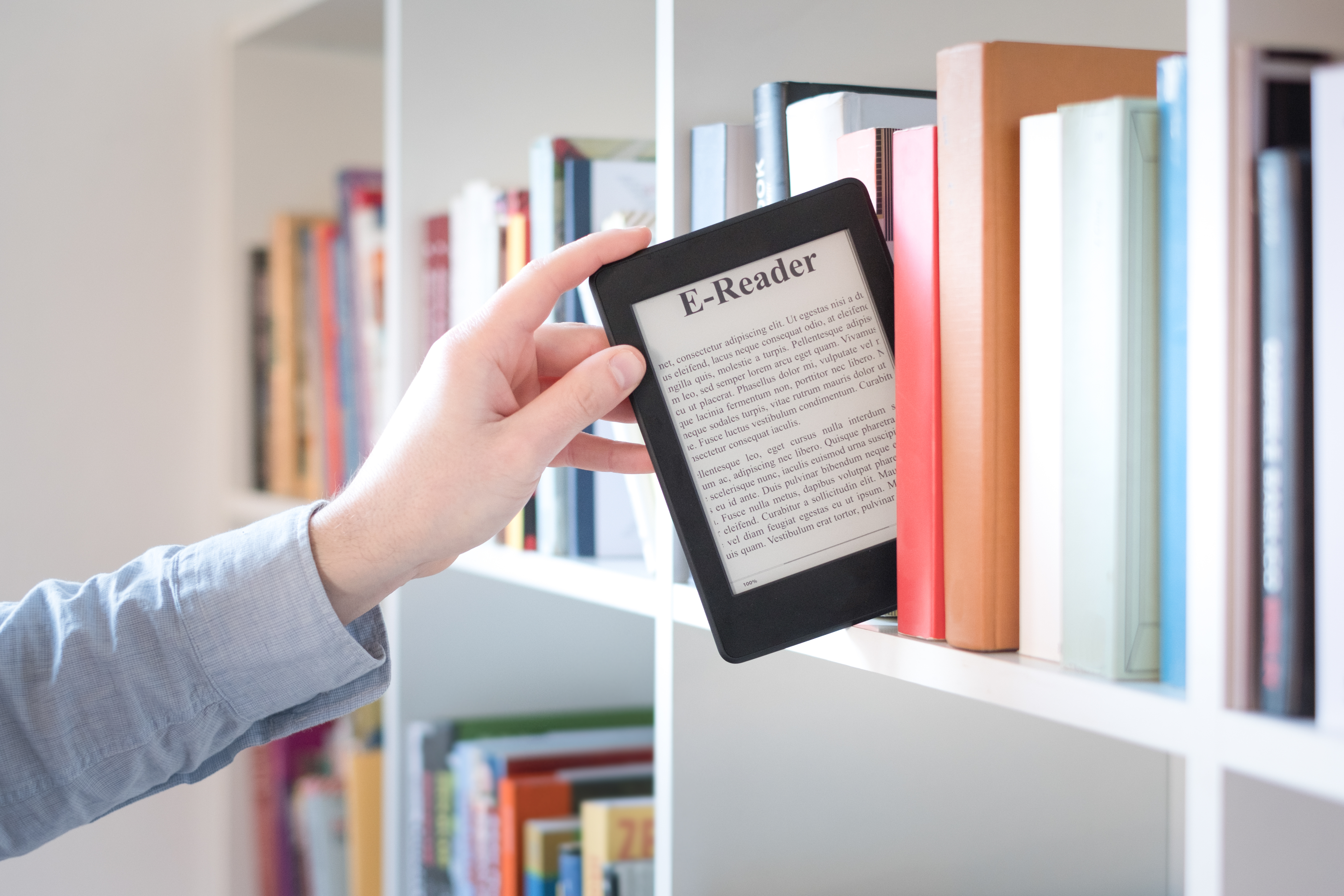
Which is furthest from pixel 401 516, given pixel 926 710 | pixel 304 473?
pixel 304 473

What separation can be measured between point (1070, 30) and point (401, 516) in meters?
0.58

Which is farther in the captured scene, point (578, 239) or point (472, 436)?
point (578, 239)

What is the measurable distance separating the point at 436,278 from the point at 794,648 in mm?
693

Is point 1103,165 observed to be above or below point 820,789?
above

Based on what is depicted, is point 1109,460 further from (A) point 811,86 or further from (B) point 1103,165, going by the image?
(A) point 811,86

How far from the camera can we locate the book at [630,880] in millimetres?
968

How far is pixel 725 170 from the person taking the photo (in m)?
0.74

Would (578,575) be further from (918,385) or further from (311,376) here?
(311,376)

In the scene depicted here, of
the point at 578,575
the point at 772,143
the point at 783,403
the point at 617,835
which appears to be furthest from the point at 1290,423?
the point at 617,835

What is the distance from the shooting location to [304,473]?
1544mm

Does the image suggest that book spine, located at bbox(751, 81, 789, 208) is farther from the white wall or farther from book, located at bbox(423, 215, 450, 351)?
the white wall

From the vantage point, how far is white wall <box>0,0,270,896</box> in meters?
1.44

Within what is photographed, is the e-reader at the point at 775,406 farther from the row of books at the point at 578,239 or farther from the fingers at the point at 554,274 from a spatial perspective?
the row of books at the point at 578,239

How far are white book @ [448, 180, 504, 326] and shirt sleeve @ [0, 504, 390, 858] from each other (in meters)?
0.40
